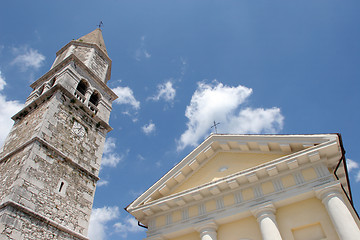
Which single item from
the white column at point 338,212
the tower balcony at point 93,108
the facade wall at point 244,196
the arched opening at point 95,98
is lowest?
the white column at point 338,212

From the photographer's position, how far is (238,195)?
11023 mm

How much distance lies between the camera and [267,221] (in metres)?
9.55

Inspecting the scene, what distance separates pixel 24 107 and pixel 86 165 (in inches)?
285

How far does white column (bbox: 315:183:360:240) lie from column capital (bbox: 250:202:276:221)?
5.46ft

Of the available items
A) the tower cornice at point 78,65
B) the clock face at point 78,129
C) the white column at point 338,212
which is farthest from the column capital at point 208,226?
the tower cornice at point 78,65

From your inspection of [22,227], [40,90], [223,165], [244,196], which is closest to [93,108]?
[40,90]

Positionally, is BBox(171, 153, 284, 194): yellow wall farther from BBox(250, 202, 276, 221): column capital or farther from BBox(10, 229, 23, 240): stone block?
BBox(10, 229, 23, 240): stone block

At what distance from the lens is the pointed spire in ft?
91.6

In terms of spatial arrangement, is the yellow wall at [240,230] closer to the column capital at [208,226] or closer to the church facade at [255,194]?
the church facade at [255,194]

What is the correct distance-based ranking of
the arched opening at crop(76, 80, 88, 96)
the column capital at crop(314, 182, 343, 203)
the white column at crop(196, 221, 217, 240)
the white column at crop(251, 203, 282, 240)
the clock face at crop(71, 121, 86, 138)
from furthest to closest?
the arched opening at crop(76, 80, 88, 96) → the clock face at crop(71, 121, 86, 138) → the white column at crop(196, 221, 217, 240) → the white column at crop(251, 203, 282, 240) → the column capital at crop(314, 182, 343, 203)

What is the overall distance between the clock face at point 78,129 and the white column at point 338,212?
15.7 metres

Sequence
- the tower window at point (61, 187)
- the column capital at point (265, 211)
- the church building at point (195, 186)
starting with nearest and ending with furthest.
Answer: the church building at point (195, 186), the column capital at point (265, 211), the tower window at point (61, 187)

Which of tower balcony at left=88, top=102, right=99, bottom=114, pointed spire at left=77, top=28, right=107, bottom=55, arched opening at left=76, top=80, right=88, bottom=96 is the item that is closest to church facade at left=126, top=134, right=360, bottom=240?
tower balcony at left=88, top=102, right=99, bottom=114

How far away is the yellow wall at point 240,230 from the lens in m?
10.1
